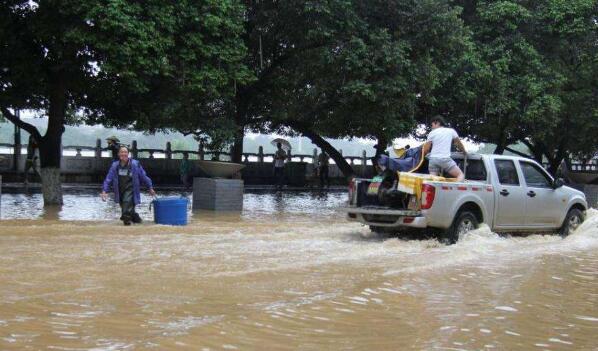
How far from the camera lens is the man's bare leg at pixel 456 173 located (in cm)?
1069

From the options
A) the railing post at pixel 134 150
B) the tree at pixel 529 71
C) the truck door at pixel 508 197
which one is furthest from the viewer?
the railing post at pixel 134 150

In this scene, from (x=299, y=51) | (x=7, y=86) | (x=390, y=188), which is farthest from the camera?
(x=299, y=51)

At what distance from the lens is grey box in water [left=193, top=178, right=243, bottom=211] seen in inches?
661

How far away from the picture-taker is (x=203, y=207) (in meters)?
17.1

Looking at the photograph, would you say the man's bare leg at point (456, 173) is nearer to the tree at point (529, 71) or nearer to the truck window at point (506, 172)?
the truck window at point (506, 172)

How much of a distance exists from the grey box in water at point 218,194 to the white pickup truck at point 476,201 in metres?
6.21

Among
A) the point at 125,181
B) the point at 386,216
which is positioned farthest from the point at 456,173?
the point at 125,181

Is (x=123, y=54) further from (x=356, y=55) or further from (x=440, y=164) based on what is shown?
(x=440, y=164)

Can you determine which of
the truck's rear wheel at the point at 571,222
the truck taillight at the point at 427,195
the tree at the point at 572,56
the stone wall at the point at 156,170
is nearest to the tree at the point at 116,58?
the truck taillight at the point at 427,195

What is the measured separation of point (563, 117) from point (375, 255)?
25.0 meters

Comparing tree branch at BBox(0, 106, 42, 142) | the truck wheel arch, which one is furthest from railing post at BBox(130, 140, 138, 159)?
the truck wheel arch

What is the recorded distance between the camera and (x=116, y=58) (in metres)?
14.8

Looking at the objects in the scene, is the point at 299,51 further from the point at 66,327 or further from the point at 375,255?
the point at 66,327

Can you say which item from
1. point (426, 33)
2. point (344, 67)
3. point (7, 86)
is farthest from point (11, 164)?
point (426, 33)
